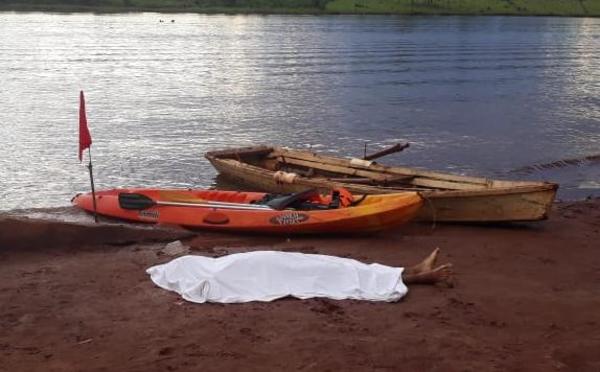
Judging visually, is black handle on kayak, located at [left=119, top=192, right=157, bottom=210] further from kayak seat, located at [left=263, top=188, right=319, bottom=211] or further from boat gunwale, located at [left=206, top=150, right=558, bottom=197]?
boat gunwale, located at [left=206, top=150, right=558, bottom=197]

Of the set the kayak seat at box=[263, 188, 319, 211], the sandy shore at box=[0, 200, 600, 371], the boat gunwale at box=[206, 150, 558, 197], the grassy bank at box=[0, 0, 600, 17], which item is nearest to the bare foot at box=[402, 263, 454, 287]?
the sandy shore at box=[0, 200, 600, 371]

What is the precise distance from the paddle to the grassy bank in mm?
74401

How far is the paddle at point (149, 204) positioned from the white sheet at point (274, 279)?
3530 mm

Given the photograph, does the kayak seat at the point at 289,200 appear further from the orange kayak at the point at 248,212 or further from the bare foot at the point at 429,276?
the bare foot at the point at 429,276

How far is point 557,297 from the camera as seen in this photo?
9.59 meters

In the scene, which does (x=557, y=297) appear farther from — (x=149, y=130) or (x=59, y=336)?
(x=149, y=130)

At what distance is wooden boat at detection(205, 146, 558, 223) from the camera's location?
1320 cm

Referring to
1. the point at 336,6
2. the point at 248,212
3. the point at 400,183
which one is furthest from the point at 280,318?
the point at 336,6

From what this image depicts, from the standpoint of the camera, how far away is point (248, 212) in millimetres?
12727

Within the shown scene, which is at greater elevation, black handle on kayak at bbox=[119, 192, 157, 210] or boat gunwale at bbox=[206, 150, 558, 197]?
boat gunwale at bbox=[206, 150, 558, 197]

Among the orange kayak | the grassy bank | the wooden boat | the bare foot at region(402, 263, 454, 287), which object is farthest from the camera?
the grassy bank

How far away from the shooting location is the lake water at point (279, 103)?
789 inches

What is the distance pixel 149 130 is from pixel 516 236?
46.3 ft

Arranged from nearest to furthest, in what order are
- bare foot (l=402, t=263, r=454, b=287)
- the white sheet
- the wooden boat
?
the white sheet → bare foot (l=402, t=263, r=454, b=287) → the wooden boat
